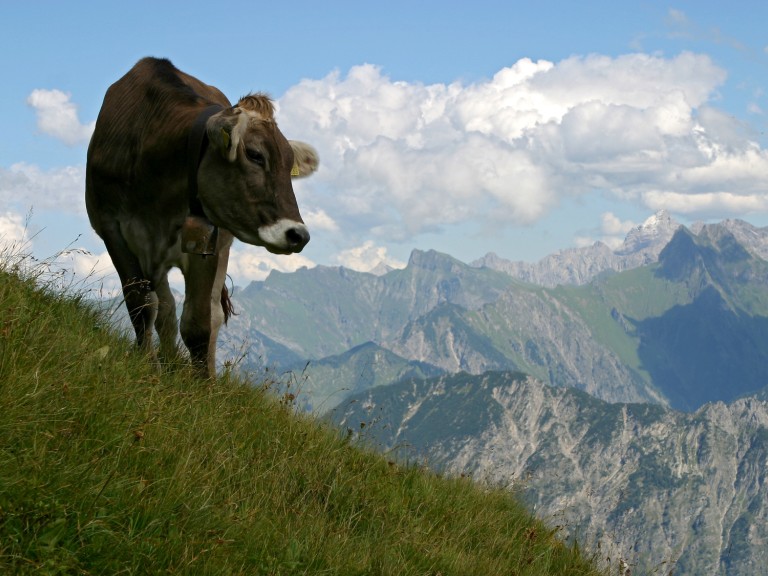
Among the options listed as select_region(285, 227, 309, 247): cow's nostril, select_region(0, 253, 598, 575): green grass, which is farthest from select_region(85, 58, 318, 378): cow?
select_region(0, 253, 598, 575): green grass

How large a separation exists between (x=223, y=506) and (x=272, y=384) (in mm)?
4011

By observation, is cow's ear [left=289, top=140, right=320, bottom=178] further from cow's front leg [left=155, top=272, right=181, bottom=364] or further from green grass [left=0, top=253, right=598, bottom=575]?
green grass [left=0, top=253, right=598, bottom=575]

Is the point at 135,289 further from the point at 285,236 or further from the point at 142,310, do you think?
the point at 285,236

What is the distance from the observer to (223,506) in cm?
596

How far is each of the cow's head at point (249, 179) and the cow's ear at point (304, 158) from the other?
83 cm

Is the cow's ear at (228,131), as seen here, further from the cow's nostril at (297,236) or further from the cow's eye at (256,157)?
the cow's nostril at (297,236)

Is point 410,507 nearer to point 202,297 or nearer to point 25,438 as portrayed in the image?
→ point 202,297

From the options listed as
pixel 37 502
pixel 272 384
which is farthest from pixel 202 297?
pixel 37 502

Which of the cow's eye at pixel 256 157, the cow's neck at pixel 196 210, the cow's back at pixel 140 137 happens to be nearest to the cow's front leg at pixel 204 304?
the cow's neck at pixel 196 210

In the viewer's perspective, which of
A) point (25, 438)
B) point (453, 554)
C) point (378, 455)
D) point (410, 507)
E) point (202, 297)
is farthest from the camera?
point (378, 455)

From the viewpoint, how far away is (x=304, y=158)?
344 inches

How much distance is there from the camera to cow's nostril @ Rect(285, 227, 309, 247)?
7215 millimetres

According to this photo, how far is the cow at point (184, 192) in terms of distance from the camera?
7578mm

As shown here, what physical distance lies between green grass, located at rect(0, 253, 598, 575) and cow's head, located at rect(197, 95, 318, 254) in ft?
5.17
